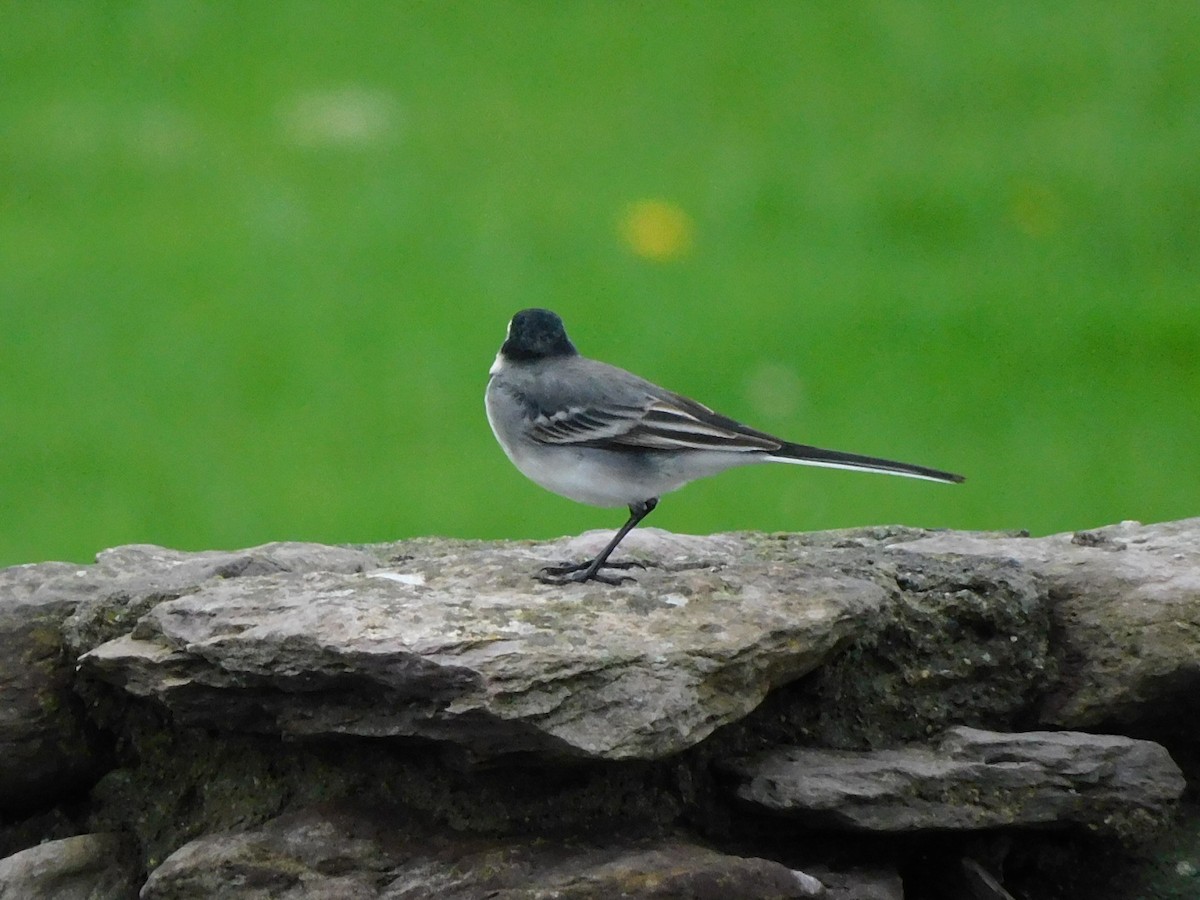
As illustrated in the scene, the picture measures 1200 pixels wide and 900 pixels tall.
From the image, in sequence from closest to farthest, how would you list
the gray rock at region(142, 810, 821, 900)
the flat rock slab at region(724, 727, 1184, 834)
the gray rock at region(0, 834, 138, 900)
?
the gray rock at region(142, 810, 821, 900), the flat rock slab at region(724, 727, 1184, 834), the gray rock at region(0, 834, 138, 900)

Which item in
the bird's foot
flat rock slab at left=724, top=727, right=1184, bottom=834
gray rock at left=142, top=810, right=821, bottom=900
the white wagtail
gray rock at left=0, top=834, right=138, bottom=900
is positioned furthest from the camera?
the white wagtail

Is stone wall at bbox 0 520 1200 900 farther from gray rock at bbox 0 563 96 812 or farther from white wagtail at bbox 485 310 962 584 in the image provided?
white wagtail at bbox 485 310 962 584

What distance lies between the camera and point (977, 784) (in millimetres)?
3865

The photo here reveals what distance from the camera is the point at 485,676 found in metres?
3.63

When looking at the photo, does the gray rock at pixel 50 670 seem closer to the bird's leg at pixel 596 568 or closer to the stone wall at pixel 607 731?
the stone wall at pixel 607 731

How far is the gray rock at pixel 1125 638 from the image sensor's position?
13.7 feet

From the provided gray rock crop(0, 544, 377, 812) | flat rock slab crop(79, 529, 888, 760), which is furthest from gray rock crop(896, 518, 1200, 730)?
gray rock crop(0, 544, 377, 812)

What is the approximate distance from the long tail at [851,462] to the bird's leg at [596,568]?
424 millimetres

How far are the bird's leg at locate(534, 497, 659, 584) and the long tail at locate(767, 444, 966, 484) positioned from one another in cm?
42

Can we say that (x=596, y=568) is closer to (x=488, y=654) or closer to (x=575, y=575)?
(x=575, y=575)

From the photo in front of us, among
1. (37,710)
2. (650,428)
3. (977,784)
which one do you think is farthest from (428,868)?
(650,428)

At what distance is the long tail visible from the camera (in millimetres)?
4320

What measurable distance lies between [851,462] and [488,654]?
1.21 metres

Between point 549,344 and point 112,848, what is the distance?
1.89 m
